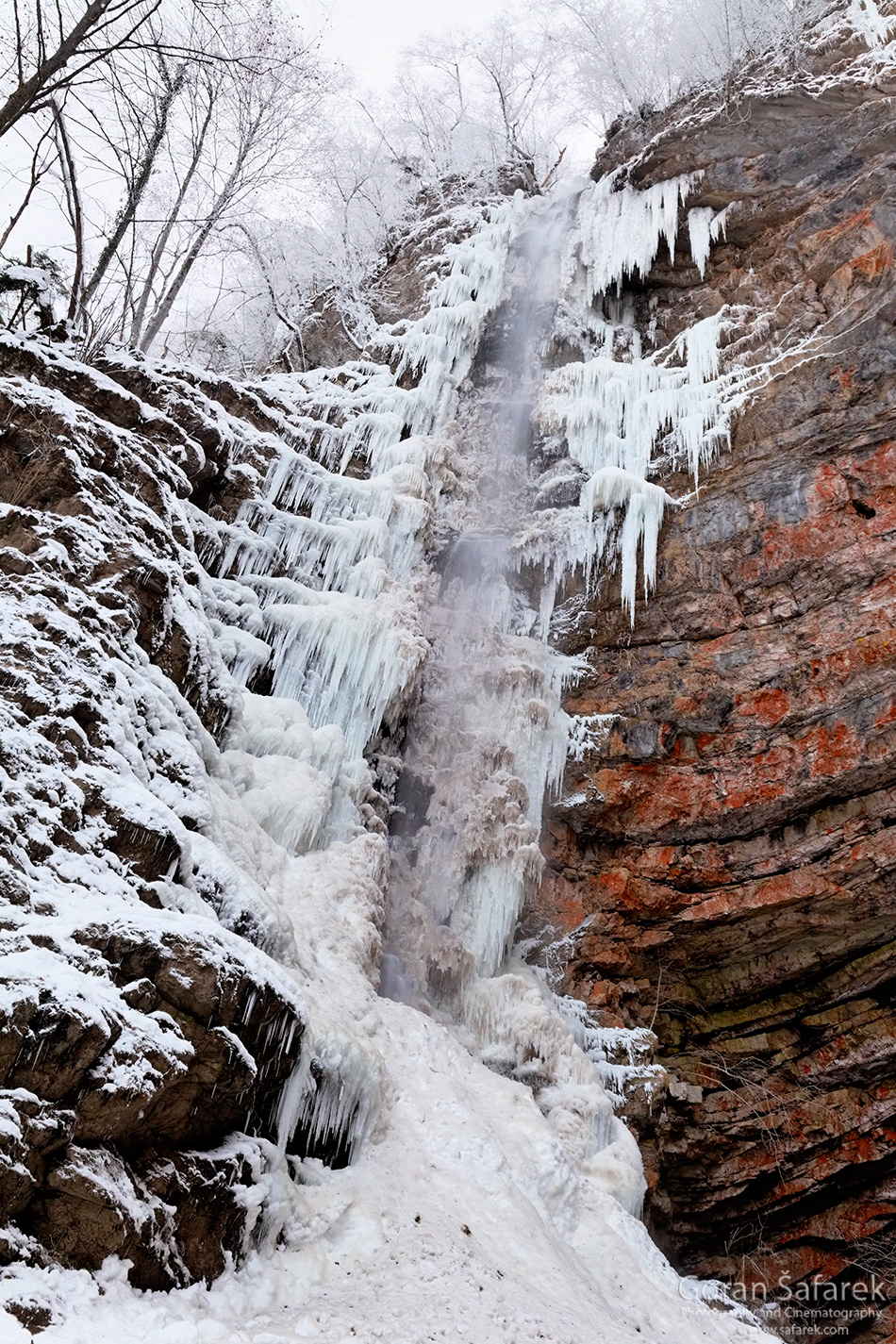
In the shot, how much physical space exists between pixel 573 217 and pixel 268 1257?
14.0 m

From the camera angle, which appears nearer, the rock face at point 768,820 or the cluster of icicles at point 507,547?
the cluster of icicles at point 507,547

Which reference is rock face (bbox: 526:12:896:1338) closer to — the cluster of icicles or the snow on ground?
the cluster of icicles

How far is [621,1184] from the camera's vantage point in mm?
6441

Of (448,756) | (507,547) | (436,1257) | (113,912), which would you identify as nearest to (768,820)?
(448,756)

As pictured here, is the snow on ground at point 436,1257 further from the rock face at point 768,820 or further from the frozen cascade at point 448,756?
the rock face at point 768,820

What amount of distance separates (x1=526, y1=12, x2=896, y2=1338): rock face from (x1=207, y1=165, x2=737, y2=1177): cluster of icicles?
0.60 meters

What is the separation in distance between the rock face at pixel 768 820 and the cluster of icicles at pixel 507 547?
1.98ft

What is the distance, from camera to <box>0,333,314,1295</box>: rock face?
321 cm

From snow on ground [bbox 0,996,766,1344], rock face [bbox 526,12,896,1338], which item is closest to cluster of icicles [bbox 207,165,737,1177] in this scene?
rock face [bbox 526,12,896,1338]

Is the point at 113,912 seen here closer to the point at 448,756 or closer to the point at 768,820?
the point at 448,756

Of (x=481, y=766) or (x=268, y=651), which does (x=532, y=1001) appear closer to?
(x=481, y=766)

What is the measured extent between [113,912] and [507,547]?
770cm

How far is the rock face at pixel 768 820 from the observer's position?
326 inches

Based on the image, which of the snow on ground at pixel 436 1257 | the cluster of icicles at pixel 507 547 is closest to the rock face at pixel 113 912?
the snow on ground at pixel 436 1257
